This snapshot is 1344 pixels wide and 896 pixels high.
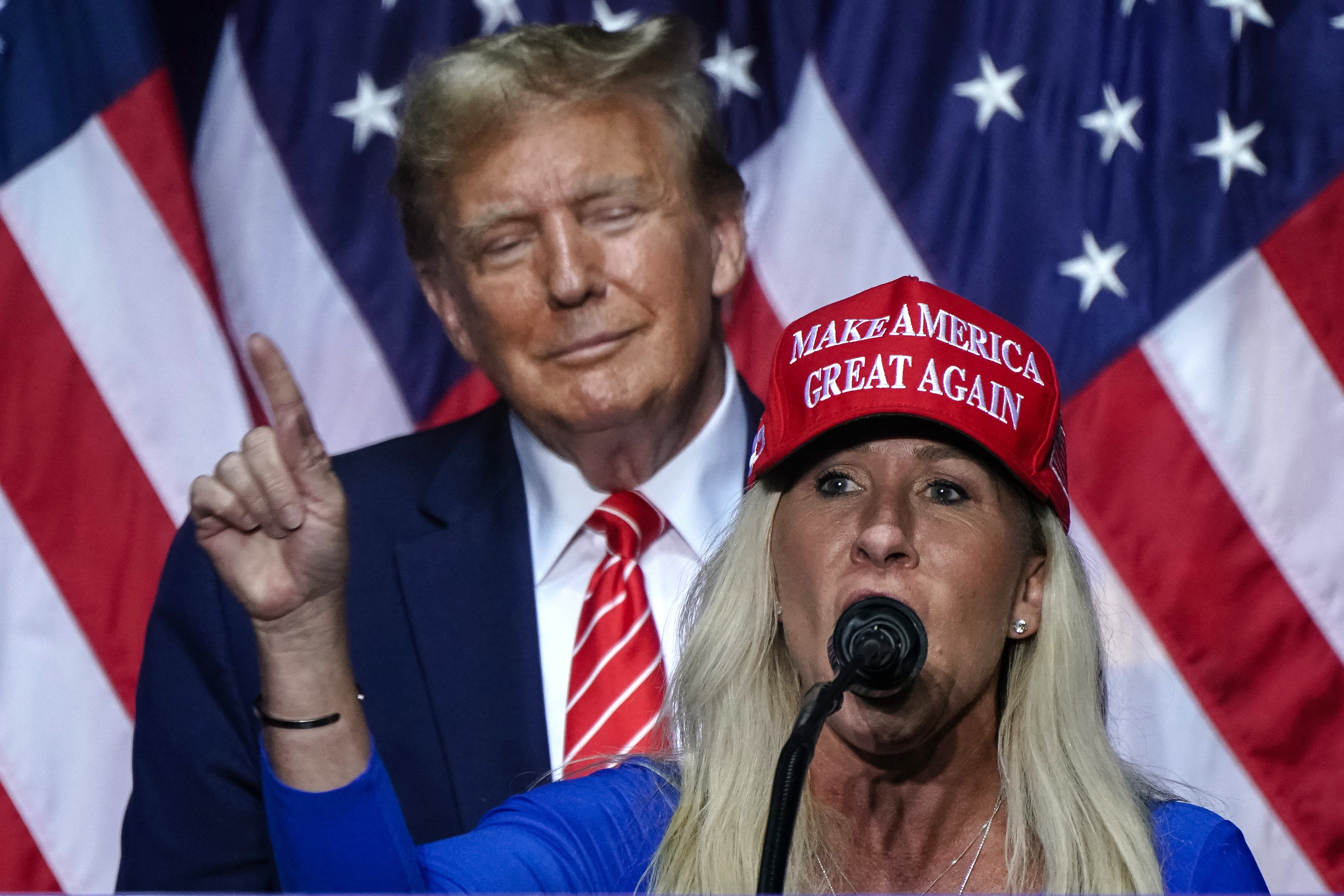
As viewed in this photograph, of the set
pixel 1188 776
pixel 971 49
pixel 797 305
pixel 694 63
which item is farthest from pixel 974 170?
pixel 1188 776

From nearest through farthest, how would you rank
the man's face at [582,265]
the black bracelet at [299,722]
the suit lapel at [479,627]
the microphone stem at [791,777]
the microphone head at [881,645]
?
the microphone stem at [791,777] → the microphone head at [881,645] → the black bracelet at [299,722] → the suit lapel at [479,627] → the man's face at [582,265]

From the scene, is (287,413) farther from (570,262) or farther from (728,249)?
(728,249)

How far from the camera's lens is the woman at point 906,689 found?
174cm

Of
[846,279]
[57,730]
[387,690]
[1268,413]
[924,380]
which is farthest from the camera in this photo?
[846,279]

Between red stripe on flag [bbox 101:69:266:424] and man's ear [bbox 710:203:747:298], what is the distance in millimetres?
1072

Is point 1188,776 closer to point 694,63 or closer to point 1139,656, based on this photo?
point 1139,656

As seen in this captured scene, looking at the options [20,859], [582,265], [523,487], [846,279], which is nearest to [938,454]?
[582,265]

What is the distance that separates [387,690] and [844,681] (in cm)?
138

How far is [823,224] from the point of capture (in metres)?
3.31

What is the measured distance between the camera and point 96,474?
10.3ft

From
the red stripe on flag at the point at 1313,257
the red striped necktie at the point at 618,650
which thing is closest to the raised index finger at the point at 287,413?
Result: the red striped necktie at the point at 618,650

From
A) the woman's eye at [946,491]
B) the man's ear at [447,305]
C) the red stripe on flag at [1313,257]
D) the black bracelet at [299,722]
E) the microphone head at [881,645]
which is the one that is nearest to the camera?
the microphone head at [881,645]

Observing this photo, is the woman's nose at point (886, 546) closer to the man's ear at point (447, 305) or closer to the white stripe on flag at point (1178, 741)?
the man's ear at point (447, 305)

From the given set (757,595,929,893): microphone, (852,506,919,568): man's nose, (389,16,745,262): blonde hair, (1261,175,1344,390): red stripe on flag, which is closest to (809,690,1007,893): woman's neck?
(852,506,919,568): man's nose
